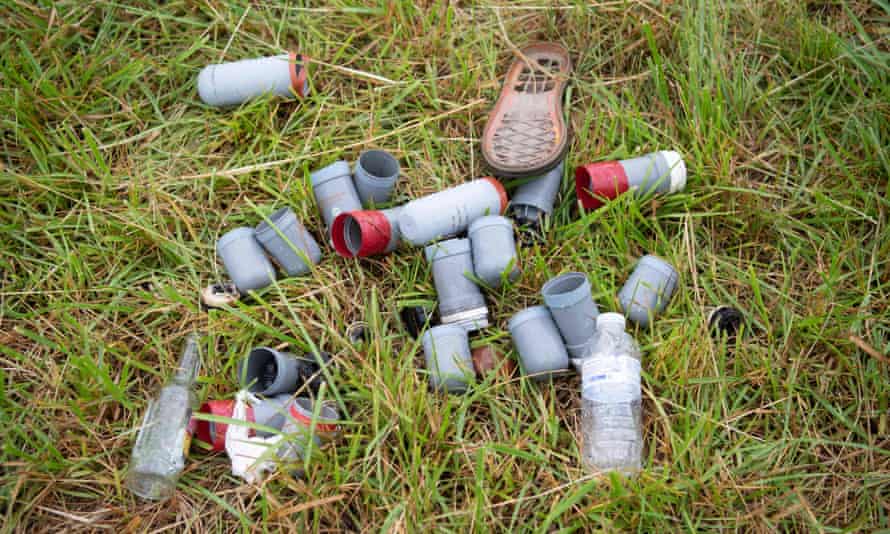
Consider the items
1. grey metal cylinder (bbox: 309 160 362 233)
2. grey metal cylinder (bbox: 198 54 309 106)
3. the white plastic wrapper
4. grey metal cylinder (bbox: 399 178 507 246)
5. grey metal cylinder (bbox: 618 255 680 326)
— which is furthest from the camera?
grey metal cylinder (bbox: 198 54 309 106)

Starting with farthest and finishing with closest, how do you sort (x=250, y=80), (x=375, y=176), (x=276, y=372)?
(x=250, y=80)
(x=375, y=176)
(x=276, y=372)

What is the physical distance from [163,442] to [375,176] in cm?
129

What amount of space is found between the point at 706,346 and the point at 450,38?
1784mm

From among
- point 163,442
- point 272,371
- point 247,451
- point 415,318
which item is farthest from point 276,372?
point 415,318

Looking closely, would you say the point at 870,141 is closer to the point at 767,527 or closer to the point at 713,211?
the point at 713,211

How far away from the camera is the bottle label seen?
254 centimetres

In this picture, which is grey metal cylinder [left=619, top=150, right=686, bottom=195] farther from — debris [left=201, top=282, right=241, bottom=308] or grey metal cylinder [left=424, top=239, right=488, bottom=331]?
debris [left=201, top=282, right=241, bottom=308]

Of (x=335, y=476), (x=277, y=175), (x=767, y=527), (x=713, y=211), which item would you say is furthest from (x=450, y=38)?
(x=767, y=527)

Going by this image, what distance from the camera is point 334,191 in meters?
3.04

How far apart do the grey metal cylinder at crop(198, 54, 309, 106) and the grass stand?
0.09m

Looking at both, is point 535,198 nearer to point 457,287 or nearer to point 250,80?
point 457,287

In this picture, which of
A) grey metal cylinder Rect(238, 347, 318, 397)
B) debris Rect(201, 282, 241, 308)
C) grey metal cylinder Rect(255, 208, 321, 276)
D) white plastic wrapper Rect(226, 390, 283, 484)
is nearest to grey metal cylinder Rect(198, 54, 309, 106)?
grey metal cylinder Rect(255, 208, 321, 276)

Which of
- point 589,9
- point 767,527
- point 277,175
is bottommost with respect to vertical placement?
point 767,527

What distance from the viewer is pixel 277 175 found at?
3.20m
